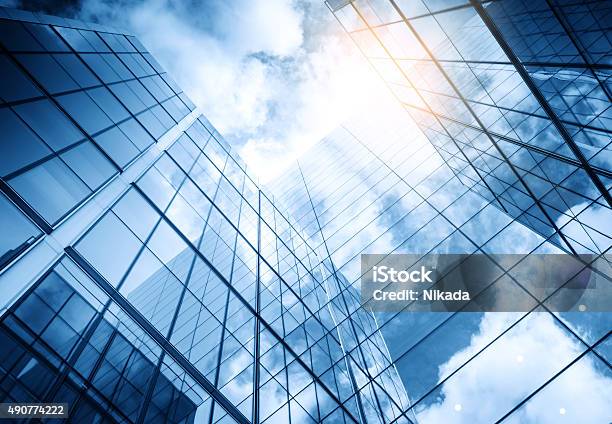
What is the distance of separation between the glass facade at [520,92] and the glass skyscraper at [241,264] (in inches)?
4.0

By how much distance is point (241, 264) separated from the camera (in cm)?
1402

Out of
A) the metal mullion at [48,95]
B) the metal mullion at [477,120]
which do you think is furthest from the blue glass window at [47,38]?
the metal mullion at [477,120]

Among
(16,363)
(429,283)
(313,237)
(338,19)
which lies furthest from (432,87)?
(16,363)

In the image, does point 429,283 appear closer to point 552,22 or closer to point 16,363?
point 552,22

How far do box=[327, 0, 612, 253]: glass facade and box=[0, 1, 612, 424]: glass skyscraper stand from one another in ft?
0.33

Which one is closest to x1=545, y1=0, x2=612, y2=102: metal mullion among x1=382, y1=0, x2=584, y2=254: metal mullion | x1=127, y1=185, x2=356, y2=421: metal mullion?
x1=382, y1=0, x2=584, y2=254: metal mullion

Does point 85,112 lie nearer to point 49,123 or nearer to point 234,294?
point 49,123

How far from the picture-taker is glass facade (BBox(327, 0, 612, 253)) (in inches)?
324

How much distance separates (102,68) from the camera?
39.7 feet

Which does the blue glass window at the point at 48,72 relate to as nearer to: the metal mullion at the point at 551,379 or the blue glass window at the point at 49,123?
the blue glass window at the point at 49,123

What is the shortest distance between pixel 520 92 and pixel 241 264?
1067 cm

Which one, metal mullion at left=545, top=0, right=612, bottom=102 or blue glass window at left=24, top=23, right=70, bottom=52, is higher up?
blue glass window at left=24, top=23, right=70, bottom=52

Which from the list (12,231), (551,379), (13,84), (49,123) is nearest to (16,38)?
(13,84)

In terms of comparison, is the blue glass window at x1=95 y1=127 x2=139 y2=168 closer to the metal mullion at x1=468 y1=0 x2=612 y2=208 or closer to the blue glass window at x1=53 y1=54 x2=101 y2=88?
the blue glass window at x1=53 y1=54 x2=101 y2=88
